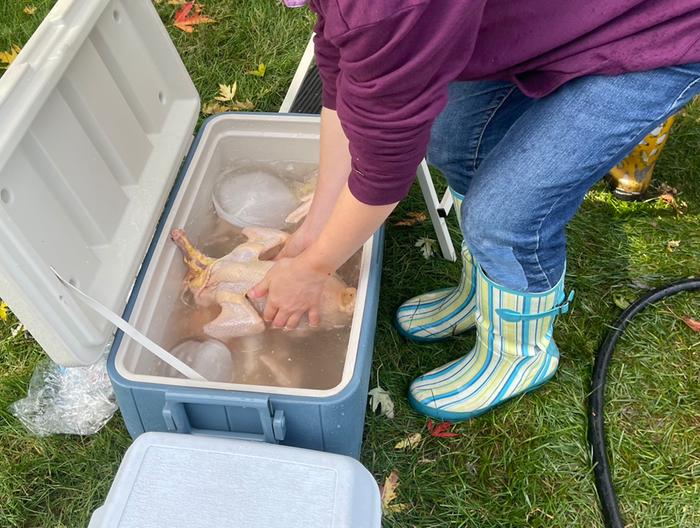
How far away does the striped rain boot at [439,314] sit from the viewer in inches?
71.5

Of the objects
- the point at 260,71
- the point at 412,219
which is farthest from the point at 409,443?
the point at 260,71

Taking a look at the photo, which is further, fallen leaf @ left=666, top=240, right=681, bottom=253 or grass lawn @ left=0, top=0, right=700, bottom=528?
fallen leaf @ left=666, top=240, right=681, bottom=253

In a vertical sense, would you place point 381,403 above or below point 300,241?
below

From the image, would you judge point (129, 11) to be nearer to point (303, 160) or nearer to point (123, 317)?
point (303, 160)

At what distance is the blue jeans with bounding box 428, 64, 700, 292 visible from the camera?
3.70 feet

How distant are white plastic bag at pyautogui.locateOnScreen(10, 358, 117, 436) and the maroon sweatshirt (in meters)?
1.00

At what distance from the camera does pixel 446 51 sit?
879mm

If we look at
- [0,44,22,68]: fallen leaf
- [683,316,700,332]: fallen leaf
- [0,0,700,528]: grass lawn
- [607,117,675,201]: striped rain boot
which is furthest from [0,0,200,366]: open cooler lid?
[683,316,700,332]: fallen leaf

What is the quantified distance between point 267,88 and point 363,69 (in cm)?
170

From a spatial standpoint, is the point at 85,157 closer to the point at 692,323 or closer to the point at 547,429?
the point at 547,429

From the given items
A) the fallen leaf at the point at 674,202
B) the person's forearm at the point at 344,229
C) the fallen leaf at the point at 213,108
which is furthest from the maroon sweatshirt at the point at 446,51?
the fallen leaf at the point at 213,108

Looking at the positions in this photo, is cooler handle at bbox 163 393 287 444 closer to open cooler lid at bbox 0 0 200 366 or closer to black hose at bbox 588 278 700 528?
open cooler lid at bbox 0 0 200 366

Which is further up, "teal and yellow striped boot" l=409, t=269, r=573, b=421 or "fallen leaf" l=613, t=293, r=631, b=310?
"teal and yellow striped boot" l=409, t=269, r=573, b=421

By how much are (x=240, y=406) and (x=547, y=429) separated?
0.84 meters
